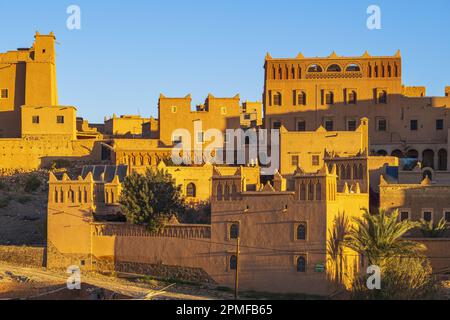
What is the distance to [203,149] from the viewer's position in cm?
6219

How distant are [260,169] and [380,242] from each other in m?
16.5

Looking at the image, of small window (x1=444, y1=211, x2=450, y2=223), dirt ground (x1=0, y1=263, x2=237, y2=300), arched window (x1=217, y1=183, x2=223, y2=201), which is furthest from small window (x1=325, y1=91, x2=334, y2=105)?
dirt ground (x1=0, y1=263, x2=237, y2=300)

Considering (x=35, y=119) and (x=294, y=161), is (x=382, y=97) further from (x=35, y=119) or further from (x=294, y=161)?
(x=35, y=119)

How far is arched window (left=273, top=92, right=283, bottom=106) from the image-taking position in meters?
63.2

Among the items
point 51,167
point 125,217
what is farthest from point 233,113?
point 125,217

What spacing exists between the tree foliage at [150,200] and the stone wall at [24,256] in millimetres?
5085

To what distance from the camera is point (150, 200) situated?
4753 centimetres

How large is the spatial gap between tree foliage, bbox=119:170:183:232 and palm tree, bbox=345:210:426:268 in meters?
9.63

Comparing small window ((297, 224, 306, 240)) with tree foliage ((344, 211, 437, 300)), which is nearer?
tree foliage ((344, 211, 437, 300))

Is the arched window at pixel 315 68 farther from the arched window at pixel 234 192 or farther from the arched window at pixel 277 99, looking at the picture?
the arched window at pixel 234 192

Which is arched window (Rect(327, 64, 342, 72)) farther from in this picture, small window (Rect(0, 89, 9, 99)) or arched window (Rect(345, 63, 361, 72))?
small window (Rect(0, 89, 9, 99))

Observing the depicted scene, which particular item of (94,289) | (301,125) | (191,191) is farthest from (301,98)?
(94,289)

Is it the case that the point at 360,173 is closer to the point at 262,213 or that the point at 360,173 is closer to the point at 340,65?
the point at 262,213

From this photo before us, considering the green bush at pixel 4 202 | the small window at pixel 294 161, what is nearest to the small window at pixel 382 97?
the small window at pixel 294 161
